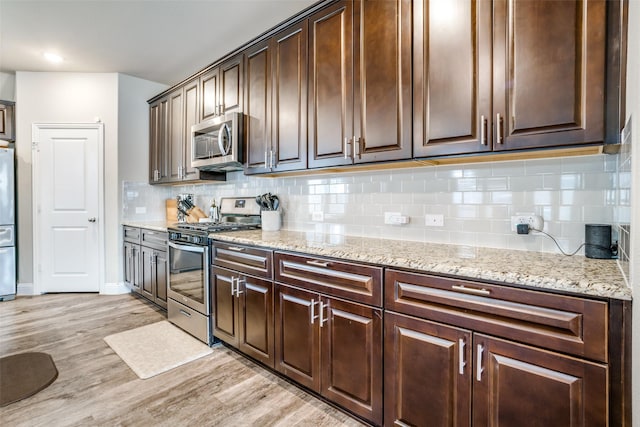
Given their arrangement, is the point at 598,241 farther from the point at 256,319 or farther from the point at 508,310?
the point at 256,319

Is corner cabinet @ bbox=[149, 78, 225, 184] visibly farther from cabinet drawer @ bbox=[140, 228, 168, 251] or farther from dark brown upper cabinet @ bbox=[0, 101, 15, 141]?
dark brown upper cabinet @ bbox=[0, 101, 15, 141]

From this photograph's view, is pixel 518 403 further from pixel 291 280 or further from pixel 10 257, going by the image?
pixel 10 257

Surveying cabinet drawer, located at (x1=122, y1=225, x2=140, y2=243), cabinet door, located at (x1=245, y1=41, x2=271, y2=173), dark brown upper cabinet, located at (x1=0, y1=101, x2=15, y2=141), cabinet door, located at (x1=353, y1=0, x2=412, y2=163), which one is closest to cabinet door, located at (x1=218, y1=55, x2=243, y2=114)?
cabinet door, located at (x1=245, y1=41, x2=271, y2=173)

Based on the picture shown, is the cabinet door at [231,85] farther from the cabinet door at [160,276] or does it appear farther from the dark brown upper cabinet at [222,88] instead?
the cabinet door at [160,276]

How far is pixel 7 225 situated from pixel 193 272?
2.89 metres

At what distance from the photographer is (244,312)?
2318 millimetres

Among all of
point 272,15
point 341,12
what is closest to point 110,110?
point 272,15

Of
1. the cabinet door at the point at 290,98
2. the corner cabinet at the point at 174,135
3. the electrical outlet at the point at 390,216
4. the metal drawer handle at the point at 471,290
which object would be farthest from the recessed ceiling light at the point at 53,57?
the metal drawer handle at the point at 471,290

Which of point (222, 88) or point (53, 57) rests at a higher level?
point (53, 57)

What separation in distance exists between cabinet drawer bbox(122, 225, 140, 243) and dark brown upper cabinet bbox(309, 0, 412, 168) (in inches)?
103

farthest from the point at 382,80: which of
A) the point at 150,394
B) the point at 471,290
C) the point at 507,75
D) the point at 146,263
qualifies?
the point at 146,263

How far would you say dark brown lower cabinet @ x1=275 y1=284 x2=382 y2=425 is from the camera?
63.2 inches

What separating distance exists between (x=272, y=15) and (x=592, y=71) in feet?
7.78

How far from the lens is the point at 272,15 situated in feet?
9.00
